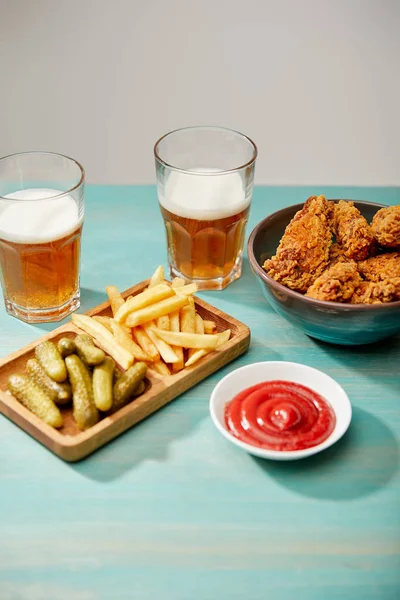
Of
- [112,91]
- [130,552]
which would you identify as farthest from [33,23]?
[130,552]

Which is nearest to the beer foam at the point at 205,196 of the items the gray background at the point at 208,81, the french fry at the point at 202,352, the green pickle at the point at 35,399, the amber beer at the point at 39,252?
the amber beer at the point at 39,252

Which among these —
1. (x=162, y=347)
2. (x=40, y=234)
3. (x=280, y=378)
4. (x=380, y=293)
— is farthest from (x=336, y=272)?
(x=40, y=234)

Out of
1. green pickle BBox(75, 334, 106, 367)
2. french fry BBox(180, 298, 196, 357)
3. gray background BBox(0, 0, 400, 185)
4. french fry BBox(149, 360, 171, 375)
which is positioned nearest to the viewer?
green pickle BBox(75, 334, 106, 367)

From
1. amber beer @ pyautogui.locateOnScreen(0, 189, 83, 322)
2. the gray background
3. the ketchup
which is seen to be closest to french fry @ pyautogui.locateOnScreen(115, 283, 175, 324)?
amber beer @ pyautogui.locateOnScreen(0, 189, 83, 322)

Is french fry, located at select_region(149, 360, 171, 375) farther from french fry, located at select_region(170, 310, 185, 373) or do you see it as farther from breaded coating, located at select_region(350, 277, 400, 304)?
breaded coating, located at select_region(350, 277, 400, 304)

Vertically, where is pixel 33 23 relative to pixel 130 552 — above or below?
above

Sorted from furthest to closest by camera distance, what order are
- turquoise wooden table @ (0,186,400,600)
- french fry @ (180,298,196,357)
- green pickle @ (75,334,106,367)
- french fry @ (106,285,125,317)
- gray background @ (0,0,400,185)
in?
gray background @ (0,0,400,185) < french fry @ (106,285,125,317) < french fry @ (180,298,196,357) < green pickle @ (75,334,106,367) < turquoise wooden table @ (0,186,400,600)

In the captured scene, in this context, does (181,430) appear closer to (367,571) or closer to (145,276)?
(367,571)

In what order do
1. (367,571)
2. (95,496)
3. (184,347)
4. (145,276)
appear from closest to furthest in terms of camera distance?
(367,571)
(95,496)
(184,347)
(145,276)

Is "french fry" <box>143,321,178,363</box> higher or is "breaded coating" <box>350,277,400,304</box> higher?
"breaded coating" <box>350,277,400,304</box>
